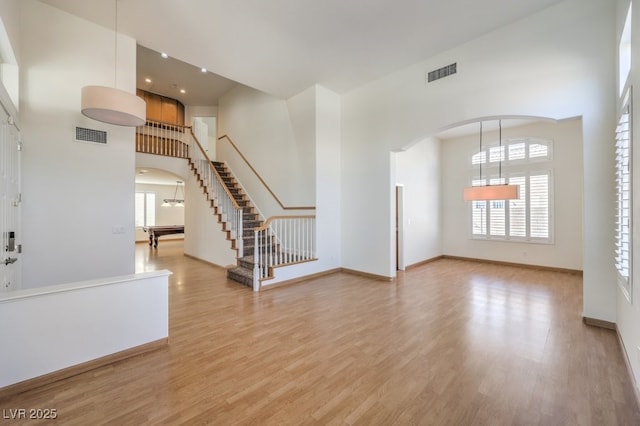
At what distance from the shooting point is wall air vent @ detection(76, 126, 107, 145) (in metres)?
3.78

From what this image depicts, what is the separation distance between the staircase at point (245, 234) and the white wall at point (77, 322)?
2.25 m

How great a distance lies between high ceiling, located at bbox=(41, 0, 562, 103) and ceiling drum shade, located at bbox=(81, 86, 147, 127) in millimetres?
1565

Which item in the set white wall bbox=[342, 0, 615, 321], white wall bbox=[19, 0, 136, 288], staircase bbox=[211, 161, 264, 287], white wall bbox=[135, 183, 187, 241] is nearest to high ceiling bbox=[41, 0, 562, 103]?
white wall bbox=[342, 0, 615, 321]

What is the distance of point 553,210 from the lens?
6.34 m

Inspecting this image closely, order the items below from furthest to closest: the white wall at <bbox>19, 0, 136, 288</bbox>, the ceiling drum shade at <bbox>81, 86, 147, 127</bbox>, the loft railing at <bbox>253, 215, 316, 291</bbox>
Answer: the loft railing at <bbox>253, 215, 316, 291</bbox>
the white wall at <bbox>19, 0, 136, 288</bbox>
the ceiling drum shade at <bbox>81, 86, 147, 127</bbox>

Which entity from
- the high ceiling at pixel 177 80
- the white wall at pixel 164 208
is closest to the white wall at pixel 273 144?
the high ceiling at pixel 177 80

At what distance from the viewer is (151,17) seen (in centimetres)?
372

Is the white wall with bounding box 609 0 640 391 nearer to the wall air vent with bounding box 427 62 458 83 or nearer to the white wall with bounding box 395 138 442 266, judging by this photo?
the wall air vent with bounding box 427 62 458 83

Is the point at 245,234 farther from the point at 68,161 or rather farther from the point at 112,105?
the point at 112,105

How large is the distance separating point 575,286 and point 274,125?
7422 mm

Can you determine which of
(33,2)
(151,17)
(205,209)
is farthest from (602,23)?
(205,209)

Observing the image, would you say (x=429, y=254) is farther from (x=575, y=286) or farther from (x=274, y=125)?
(x=274, y=125)

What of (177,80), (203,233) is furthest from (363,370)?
(177,80)

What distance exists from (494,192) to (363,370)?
4.62 m
